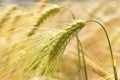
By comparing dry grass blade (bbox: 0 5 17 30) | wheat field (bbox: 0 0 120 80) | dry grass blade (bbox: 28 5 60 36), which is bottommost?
wheat field (bbox: 0 0 120 80)

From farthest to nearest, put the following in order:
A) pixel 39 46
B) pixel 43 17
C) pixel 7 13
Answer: pixel 7 13 → pixel 43 17 → pixel 39 46

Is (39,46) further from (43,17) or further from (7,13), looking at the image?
(7,13)

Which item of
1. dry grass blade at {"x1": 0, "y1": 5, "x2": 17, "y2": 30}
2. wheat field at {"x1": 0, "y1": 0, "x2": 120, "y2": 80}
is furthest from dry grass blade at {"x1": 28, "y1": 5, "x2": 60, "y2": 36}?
dry grass blade at {"x1": 0, "y1": 5, "x2": 17, "y2": 30}

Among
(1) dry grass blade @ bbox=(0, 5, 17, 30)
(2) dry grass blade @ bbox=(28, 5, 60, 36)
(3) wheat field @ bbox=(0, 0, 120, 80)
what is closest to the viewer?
(3) wheat field @ bbox=(0, 0, 120, 80)

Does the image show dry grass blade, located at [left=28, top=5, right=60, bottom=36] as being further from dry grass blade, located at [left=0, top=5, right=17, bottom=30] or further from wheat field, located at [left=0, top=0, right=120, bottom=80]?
dry grass blade, located at [left=0, top=5, right=17, bottom=30]

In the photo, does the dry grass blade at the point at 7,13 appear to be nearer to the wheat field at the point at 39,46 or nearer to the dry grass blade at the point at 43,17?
the wheat field at the point at 39,46

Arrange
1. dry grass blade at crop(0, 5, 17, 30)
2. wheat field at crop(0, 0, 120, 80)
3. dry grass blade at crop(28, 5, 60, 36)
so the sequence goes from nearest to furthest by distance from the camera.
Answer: wheat field at crop(0, 0, 120, 80)
dry grass blade at crop(28, 5, 60, 36)
dry grass blade at crop(0, 5, 17, 30)

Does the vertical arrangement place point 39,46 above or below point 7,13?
below

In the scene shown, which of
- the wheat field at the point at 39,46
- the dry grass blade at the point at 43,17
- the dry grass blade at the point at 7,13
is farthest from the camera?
the dry grass blade at the point at 7,13

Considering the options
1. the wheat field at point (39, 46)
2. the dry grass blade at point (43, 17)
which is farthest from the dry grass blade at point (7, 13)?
the dry grass blade at point (43, 17)

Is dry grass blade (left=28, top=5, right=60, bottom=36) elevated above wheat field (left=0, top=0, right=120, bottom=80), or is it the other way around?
dry grass blade (left=28, top=5, right=60, bottom=36)

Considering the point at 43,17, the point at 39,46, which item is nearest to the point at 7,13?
the point at 43,17

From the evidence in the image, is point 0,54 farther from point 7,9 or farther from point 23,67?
point 7,9
